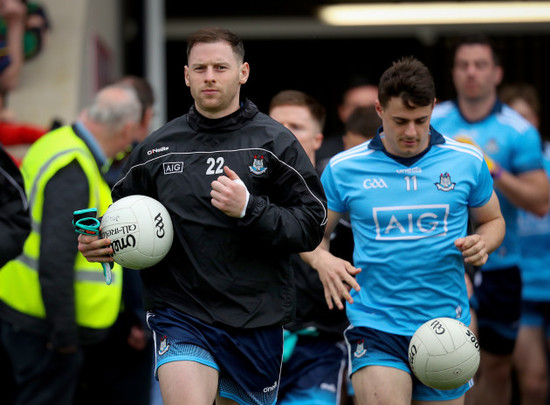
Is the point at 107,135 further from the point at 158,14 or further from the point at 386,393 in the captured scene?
the point at 158,14

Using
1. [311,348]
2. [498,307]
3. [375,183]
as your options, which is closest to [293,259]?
[311,348]

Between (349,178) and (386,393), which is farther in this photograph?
(349,178)

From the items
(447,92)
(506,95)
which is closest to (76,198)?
(506,95)

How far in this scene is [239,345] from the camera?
16.6 feet

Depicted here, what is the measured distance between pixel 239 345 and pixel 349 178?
1.20m

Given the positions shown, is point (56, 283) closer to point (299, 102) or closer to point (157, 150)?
point (157, 150)

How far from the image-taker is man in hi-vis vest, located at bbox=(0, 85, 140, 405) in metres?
6.38

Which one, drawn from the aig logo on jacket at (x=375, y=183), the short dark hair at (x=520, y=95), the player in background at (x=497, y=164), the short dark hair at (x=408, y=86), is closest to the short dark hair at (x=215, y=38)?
the short dark hair at (x=408, y=86)

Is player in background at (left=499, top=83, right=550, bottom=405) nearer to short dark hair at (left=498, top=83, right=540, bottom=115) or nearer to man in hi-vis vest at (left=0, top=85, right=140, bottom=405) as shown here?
short dark hair at (left=498, top=83, right=540, bottom=115)

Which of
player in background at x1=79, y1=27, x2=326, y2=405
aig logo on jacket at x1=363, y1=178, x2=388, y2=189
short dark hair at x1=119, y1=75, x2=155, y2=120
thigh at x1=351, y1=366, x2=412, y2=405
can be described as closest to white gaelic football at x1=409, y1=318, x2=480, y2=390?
thigh at x1=351, y1=366, x2=412, y2=405

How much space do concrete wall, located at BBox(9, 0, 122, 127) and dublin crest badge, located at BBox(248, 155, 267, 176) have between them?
14.7 ft

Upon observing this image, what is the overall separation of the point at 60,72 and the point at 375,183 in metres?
4.80

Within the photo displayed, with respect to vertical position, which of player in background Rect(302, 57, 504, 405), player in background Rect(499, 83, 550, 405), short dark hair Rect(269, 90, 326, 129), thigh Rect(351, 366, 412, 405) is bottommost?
player in background Rect(499, 83, 550, 405)

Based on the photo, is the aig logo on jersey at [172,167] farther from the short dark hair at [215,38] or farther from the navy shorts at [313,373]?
the navy shorts at [313,373]
